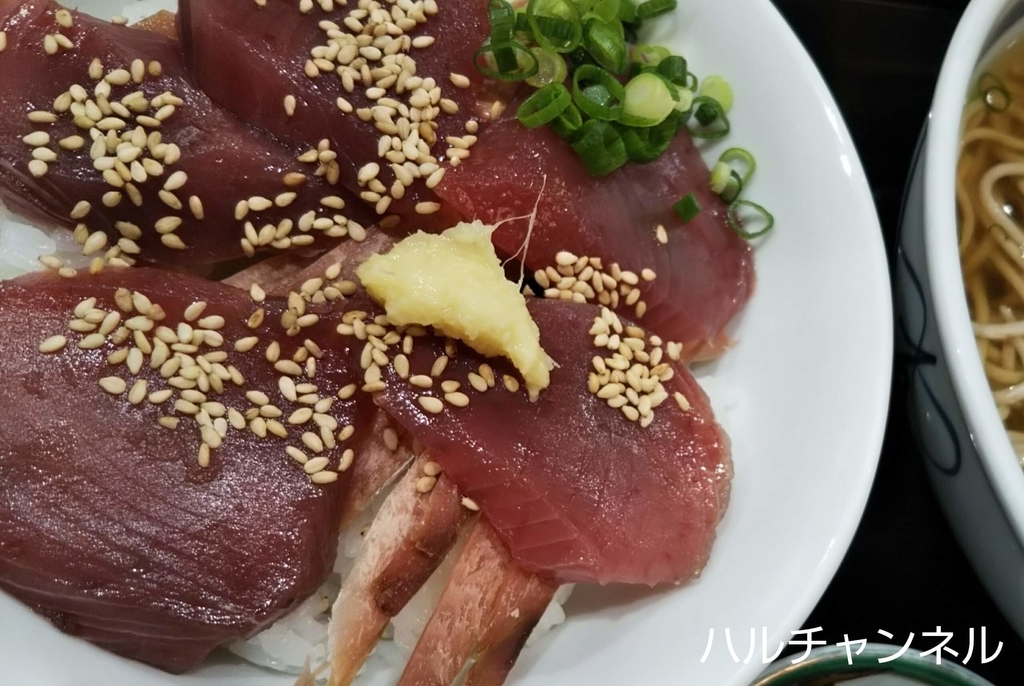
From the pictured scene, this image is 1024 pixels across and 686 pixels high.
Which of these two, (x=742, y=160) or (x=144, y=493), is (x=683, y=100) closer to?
(x=742, y=160)

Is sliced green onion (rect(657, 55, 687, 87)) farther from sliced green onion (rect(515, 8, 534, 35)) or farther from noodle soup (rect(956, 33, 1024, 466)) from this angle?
noodle soup (rect(956, 33, 1024, 466))

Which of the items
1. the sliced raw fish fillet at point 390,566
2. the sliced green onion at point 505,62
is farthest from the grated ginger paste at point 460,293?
the sliced green onion at point 505,62

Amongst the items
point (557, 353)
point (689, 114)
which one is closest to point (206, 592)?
point (557, 353)

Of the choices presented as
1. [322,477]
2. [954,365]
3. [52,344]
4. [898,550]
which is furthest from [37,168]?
[898,550]

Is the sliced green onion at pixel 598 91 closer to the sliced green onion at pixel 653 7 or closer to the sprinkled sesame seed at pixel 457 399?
the sliced green onion at pixel 653 7

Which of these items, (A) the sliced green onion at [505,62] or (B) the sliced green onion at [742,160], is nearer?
(A) the sliced green onion at [505,62]
